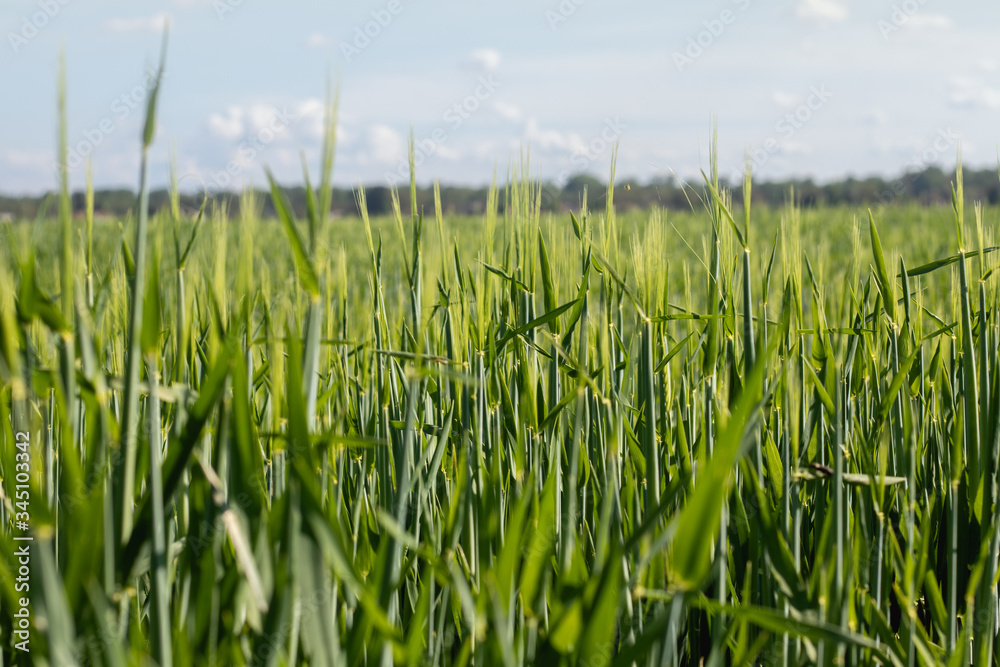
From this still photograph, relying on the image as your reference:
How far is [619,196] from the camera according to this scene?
1.63 m

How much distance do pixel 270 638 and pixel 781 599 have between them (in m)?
0.66

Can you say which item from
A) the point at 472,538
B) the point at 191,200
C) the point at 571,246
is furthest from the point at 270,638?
the point at 571,246

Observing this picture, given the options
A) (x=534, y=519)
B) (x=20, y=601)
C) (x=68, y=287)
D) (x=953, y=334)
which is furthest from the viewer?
(x=953, y=334)

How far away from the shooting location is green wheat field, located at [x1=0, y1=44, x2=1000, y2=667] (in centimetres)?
58

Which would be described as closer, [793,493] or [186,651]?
[186,651]

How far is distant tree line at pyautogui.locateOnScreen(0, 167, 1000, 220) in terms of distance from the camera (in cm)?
104

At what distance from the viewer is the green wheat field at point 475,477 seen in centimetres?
58

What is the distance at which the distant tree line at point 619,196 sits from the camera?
1.04 m

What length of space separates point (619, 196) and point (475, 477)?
87 centimetres

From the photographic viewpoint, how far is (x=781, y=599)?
91 centimetres

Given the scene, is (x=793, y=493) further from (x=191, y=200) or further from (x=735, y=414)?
(x=191, y=200)

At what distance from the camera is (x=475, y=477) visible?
103 centimetres

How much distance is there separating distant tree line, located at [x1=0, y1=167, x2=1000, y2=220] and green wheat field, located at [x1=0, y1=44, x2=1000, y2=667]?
0.04 meters

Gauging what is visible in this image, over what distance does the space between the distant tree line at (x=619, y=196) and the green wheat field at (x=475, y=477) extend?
0.04m
